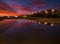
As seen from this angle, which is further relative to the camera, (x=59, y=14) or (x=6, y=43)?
(x=59, y=14)

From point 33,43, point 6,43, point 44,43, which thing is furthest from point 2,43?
point 44,43

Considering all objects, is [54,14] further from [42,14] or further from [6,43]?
[6,43]

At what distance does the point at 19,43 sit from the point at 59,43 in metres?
2.27

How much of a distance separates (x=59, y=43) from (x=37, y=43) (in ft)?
4.08

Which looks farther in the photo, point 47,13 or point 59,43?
point 47,13

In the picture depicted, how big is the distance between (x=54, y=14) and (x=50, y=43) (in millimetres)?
99252

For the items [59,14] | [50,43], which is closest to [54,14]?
[59,14]

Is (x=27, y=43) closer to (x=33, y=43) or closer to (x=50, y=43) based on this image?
(x=33, y=43)

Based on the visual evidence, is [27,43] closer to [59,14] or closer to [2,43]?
[2,43]

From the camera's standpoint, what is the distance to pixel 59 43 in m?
10.2

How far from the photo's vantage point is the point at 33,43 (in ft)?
33.7

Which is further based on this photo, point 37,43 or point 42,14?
point 42,14

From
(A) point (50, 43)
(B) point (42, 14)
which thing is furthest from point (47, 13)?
(A) point (50, 43)

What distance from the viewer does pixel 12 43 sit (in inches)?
404
